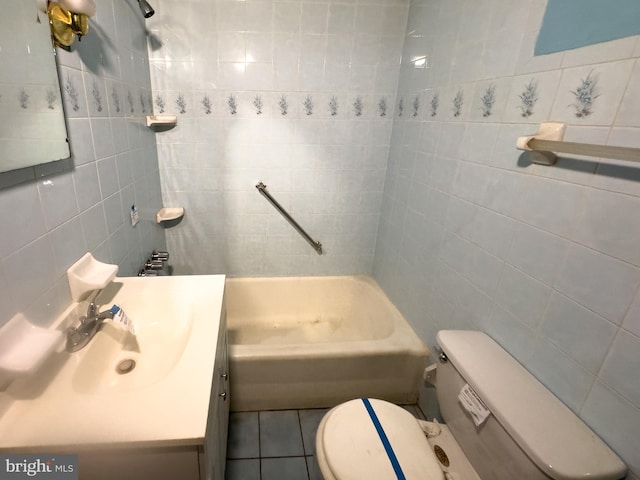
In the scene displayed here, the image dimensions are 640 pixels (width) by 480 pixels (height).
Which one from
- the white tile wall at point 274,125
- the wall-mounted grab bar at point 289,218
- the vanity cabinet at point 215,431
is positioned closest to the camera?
the vanity cabinet at point 215,431

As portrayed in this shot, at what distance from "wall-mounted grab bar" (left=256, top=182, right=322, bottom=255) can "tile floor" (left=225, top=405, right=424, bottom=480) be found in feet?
3.22

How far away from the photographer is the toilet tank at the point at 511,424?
0.68 metres

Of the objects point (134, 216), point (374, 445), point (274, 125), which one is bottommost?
point (374, 445)

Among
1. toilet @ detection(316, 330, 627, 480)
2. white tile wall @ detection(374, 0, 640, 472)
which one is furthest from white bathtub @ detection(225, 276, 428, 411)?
toilet @ detection(316, 330, 627, 480)

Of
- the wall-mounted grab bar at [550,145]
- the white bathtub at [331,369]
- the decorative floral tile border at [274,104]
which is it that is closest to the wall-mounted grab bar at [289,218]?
the decorative floral tile border at [274,104]

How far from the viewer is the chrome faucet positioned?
802mm

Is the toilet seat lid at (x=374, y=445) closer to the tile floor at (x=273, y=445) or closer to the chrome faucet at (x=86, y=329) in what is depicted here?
the tile floor at (x=273, y=445)

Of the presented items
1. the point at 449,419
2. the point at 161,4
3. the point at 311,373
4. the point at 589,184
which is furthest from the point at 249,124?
the point at 449,419

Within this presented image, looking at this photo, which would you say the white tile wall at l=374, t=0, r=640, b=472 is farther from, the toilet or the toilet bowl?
the toilet bowl

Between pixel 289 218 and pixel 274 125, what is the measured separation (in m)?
0.57

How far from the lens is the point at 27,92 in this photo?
722 mm

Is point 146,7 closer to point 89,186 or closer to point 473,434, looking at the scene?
point 89,186

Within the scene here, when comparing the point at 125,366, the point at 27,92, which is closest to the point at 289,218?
the point at 125,366

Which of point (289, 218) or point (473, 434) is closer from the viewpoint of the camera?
point (473, 434)
